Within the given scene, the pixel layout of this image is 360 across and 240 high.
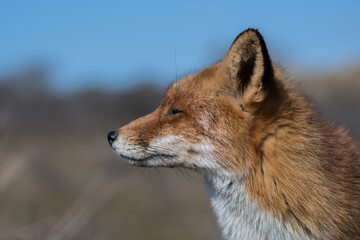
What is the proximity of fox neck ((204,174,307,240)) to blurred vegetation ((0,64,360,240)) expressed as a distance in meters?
0.67

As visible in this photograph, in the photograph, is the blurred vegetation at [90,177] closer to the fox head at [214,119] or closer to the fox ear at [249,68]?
the fox head at [214,119]

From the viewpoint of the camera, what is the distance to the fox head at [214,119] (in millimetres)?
4562

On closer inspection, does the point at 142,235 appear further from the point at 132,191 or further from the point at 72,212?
the point at 72,212

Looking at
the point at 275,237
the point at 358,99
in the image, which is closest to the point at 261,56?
the point at 275,237

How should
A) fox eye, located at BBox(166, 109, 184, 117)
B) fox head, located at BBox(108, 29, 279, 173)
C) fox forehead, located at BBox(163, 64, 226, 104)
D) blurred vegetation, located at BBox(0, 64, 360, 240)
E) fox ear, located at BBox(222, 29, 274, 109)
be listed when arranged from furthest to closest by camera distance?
blurred vegetation, located at BBox(0, 64, 360, 240) < fox eye, located at BBox(166, 109, 184, 117) < fox forehead, located at BBox(163, 64, 226, 104) < fox head, located at BBox(108, 29, 279, 173) < fox ear, located at BBox(222, 29, 274, 109)

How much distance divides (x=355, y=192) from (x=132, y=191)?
549 inches

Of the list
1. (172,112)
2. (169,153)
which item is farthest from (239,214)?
(172,112)

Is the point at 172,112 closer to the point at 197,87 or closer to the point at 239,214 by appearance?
the point at 197,87

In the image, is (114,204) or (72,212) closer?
(72,212)

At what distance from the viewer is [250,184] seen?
4.55 metres

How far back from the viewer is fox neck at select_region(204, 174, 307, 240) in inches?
174

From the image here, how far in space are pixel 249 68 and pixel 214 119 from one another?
2.03ft

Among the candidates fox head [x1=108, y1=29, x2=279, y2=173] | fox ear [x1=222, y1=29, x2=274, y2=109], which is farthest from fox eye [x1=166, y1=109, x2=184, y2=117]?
fox ear [x1=222, y1=29, x2=274, y2=109]

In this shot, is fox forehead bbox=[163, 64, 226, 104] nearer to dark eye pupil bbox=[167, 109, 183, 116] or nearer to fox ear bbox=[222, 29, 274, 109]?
dark eye pupil bbox=[167, 109, 183, 116]
